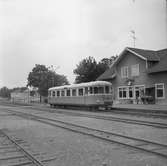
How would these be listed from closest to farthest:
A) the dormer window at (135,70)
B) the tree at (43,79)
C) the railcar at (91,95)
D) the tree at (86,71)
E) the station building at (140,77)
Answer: the railcar at (91,95), the station building at (140,77), the dormer window at (135,70), the tree at (86,71), the tree at (43,79)

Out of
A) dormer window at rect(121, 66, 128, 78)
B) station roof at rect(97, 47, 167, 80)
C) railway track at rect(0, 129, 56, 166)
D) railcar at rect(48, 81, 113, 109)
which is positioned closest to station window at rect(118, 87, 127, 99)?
dormer window at rect(121, 66, 128, 78)

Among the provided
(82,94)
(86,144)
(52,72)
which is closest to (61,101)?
(82,94)

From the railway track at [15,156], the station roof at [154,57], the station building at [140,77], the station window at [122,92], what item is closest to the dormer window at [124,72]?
the station building at [140,77]

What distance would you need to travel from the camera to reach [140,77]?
111ft

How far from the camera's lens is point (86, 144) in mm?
9039

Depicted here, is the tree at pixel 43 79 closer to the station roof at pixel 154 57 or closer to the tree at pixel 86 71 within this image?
the tree at pixel 86 71

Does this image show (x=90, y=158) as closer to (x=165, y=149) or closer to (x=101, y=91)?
(x=165, y=149)

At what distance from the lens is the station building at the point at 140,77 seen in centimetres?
3112

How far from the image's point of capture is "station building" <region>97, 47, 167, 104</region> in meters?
31.1

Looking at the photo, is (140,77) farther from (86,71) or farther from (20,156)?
(20,156)

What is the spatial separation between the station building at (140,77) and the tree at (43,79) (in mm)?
21377

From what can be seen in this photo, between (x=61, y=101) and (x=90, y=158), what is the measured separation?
81.2ft

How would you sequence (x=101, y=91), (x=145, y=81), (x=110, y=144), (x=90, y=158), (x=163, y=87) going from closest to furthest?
(x=90, y=158), (x=110, y=144), (x=101, y=91), (x=163, y=87), (x=145, y=81)

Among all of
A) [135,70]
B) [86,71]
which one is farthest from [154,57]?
[86,71]
